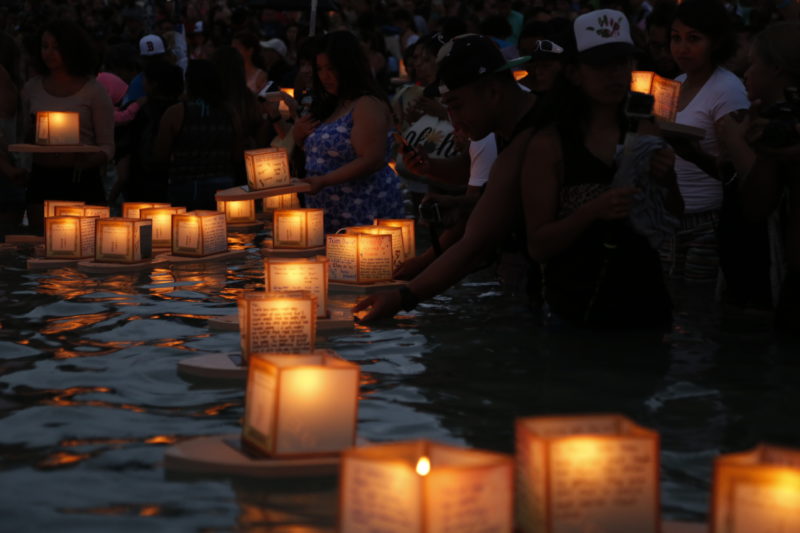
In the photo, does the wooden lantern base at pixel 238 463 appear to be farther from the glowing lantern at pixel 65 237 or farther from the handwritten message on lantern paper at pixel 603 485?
the glowing lantern at pixel 65 237

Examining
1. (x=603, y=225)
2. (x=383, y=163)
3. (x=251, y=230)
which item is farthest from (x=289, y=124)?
(x=603, y=225)

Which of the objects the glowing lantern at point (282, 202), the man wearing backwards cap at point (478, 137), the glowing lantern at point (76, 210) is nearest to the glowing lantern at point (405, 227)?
the glowing lantern at point (76, 210)

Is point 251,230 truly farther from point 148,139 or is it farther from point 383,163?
point 383,163

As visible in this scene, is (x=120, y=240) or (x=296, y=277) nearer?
(x=296, y=277)

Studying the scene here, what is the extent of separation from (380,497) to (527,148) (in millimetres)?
2685

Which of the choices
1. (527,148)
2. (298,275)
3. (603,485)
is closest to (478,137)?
(527,148)

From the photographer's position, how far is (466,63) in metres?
4.98

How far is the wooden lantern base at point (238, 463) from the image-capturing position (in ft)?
11.0

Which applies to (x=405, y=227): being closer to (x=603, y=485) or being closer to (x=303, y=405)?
(x=303, y=405)

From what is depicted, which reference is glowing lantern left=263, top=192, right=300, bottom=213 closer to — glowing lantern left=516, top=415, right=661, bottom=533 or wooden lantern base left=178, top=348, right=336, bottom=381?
wooden lantern base left=178, top=348, right=336, bottom=381

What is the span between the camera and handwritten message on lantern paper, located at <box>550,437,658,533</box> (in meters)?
2.61

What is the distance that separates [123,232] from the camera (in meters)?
7.92

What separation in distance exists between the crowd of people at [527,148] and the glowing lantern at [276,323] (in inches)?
10.1

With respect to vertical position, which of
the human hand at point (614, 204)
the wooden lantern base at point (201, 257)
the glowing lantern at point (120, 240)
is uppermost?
the human hand at point (614, 204)
